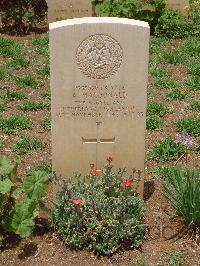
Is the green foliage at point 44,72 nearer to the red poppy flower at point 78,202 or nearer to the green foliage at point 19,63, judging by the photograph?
the green foliage at point 19,63

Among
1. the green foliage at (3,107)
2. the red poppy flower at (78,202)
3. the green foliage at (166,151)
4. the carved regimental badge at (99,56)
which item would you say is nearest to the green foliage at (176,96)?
the green foliage at (166,151)

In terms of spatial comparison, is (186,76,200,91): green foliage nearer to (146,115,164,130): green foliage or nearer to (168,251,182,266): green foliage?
(146,115,164,130): green foliage

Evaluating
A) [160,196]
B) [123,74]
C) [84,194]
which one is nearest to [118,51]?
[123,74]

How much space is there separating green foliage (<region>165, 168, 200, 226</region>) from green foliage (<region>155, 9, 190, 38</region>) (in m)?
4.85

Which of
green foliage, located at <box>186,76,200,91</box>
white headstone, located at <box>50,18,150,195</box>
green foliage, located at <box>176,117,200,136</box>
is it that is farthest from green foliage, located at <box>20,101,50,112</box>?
white headstone, located at <box>50,18,150,195</box>

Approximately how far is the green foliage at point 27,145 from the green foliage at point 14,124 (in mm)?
297

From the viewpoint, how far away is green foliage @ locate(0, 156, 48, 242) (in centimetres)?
430

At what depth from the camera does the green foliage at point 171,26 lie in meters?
9.07

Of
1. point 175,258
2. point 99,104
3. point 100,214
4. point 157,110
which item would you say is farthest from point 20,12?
point 175,258

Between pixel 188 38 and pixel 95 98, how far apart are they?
16.0ft

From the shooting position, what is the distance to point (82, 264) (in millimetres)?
4426

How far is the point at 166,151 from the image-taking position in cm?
583

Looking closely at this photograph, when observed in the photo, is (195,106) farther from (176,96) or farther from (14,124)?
(14,124)

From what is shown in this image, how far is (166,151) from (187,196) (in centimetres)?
143
